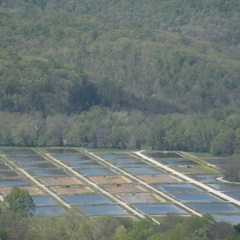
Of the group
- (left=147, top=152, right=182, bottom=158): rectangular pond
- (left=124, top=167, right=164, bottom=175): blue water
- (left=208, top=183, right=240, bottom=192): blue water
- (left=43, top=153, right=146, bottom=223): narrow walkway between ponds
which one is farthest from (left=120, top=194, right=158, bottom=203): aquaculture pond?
(left=147, top=152, right=182, bottom=158): rectangular pond

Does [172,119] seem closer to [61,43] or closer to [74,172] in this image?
[74,172]

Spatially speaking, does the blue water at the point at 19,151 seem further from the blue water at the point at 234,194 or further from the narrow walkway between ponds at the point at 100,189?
the blue water at the point at 234,194

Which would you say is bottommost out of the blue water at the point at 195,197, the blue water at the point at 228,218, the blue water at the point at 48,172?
the blue water at the point at 228,218

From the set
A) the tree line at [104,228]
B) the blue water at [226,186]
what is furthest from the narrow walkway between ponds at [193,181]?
the tree line at [104,228]

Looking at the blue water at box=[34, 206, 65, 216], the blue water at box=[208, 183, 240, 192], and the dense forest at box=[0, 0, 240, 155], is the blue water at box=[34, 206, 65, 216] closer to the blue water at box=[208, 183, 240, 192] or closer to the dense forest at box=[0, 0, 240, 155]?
the blue water at box=[208, 183, 240, 192]

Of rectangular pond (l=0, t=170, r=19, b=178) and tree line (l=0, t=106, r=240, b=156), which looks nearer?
rectangular pond (l=0, t=170, r=19, b=178)
